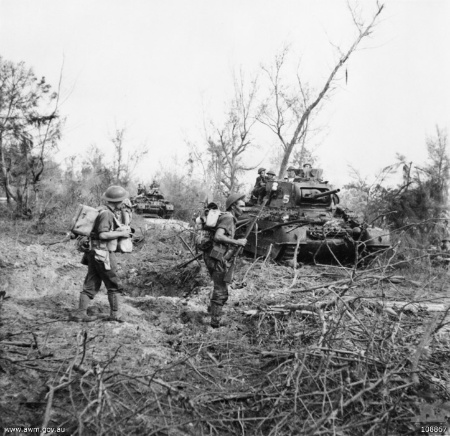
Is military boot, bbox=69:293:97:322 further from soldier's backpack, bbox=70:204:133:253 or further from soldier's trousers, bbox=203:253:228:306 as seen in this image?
soldier's trousers, bbox=203:253:228:306

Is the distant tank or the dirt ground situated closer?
the dirt ground

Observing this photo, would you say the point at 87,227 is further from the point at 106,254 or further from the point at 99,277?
the point at 99,277

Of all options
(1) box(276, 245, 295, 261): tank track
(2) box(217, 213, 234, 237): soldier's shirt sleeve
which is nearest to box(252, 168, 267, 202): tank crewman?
(1) box(276, 245, 295, 261): tank track

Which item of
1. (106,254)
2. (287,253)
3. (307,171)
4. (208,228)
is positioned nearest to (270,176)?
(307,171)

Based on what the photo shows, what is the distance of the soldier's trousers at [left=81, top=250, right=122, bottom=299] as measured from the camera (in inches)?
217

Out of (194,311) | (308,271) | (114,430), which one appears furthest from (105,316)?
(308,271)

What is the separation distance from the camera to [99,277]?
18.7ft

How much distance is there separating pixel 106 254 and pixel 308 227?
6.13 metres

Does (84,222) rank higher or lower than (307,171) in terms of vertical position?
lower

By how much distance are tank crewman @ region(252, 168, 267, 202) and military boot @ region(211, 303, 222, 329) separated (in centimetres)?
719

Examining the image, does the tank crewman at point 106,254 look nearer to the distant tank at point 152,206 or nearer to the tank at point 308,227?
the tank at point 308,227

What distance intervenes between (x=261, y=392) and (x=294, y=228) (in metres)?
6.87

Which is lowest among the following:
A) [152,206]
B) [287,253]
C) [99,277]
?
[99,277]

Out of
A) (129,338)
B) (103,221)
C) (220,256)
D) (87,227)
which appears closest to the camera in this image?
(129,338)
